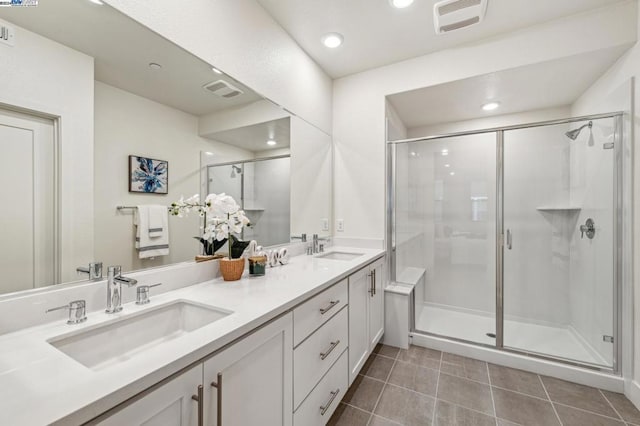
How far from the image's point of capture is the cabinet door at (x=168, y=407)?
570 millimetres

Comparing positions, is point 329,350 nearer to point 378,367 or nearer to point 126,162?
point 378,367

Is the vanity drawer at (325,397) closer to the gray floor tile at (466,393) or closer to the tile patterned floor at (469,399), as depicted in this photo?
the tile patterned floor at (469,399)

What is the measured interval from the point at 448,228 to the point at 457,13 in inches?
78.9

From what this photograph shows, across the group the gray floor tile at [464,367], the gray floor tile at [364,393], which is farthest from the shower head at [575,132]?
the gray floor tile at [364,393]

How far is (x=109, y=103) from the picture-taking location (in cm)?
106

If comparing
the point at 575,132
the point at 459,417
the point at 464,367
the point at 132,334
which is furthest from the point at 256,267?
the point at 575,132

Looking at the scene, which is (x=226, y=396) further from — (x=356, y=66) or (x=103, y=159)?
(x=356, y=66)

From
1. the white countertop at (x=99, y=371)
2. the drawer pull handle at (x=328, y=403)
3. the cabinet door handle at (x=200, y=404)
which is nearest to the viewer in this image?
the white countertop at (x=99, y=371)

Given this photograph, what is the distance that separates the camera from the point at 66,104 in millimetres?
937

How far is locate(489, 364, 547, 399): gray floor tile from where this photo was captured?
1.81 meters

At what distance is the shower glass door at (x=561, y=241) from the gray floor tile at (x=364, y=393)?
4.00 ft

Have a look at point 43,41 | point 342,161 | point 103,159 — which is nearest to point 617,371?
point 342,161

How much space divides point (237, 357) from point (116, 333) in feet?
1.42

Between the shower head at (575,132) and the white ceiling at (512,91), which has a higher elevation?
the white ceiling at (512,91)
